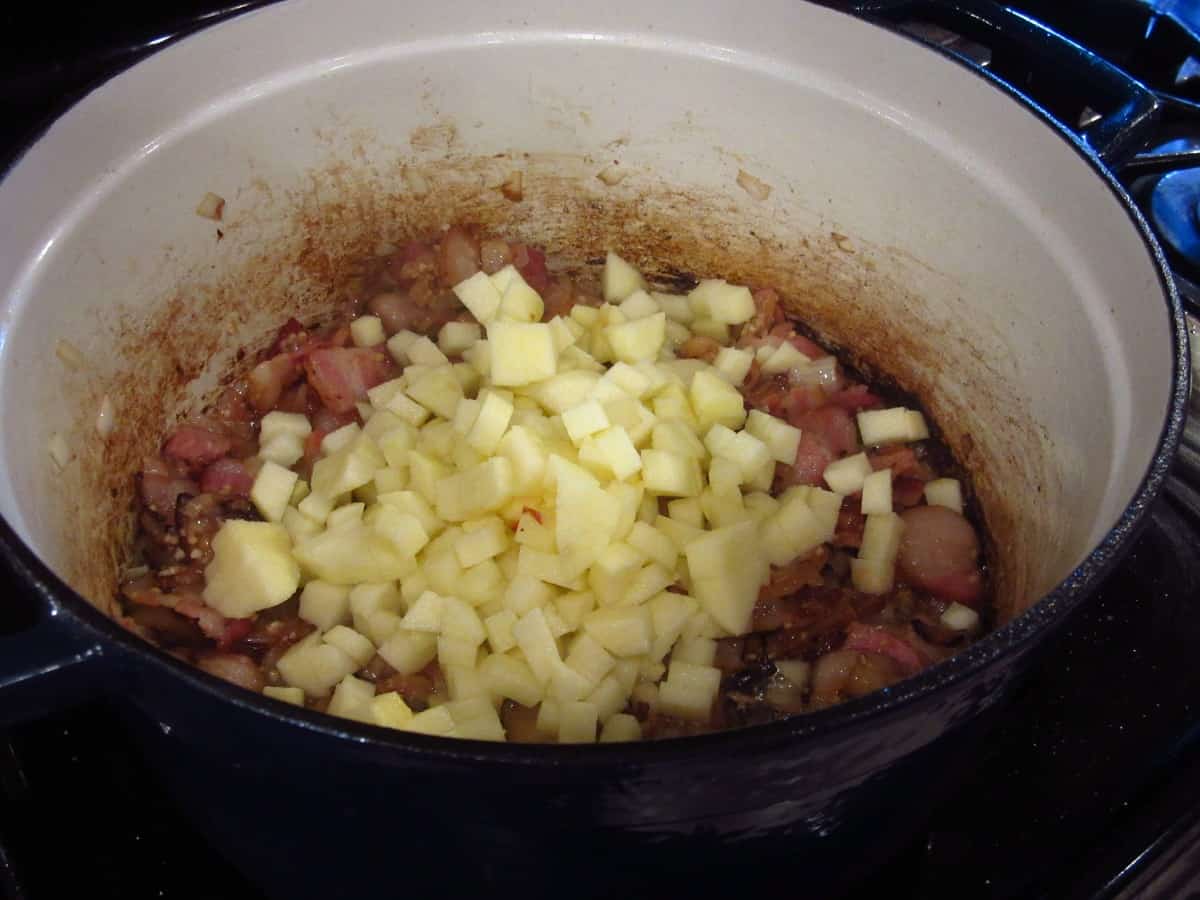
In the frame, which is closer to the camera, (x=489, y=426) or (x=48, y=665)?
(x=48, y=665)

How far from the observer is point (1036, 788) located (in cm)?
138

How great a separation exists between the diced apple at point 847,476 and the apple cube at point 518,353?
19.8 inches

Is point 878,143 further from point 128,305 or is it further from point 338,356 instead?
point 128,305

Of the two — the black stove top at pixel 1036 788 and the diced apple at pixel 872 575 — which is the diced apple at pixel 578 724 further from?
the diced apple at pixel 872 575

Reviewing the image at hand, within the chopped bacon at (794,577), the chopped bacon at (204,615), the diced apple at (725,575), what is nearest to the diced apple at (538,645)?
the diced apple at (725,575)

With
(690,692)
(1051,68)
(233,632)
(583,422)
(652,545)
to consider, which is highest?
(1051,68)

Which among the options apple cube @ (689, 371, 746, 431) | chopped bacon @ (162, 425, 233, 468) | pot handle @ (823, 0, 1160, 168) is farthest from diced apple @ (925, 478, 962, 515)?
chopped bacon @ (162, 425, 233, 468)

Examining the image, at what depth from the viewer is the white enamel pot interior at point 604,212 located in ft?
4.40

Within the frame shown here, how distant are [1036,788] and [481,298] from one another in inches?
46.6

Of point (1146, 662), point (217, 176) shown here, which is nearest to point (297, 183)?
point (217, 176)

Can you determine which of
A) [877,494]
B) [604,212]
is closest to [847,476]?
[877,494]

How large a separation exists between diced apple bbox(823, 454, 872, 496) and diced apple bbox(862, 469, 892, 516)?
2 cm

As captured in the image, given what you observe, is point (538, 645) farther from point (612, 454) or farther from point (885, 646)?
point (885, 646)

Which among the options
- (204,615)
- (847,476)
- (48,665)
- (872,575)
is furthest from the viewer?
(847,476)
